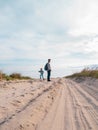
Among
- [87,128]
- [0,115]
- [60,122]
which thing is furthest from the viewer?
[0,115]

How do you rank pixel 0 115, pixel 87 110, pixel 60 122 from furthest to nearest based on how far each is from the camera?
pixel 87 110 → pixel 0 115 → pixel 60 122

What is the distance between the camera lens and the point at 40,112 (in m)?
7.29

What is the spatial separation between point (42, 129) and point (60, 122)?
2.45 ft

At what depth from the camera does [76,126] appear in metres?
6.05

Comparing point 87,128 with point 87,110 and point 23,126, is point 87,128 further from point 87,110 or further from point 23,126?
point 87,110

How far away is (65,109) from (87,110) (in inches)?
20.1

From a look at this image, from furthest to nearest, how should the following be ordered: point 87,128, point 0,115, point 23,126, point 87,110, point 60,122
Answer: point 87,110
point 0,115
point 60,122
point 87,128
point 23,126

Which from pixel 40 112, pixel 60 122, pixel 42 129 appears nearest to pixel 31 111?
pixel 40 112

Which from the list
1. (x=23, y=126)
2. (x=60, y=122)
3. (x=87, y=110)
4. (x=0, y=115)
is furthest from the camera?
(x=87, y=110)

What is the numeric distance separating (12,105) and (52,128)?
9.27 feet

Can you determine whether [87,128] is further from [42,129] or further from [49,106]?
[49,106]

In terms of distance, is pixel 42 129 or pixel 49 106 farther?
pixel 49 106

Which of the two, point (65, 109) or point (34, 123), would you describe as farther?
point (65, 109)

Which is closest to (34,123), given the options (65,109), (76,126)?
(76,126)
